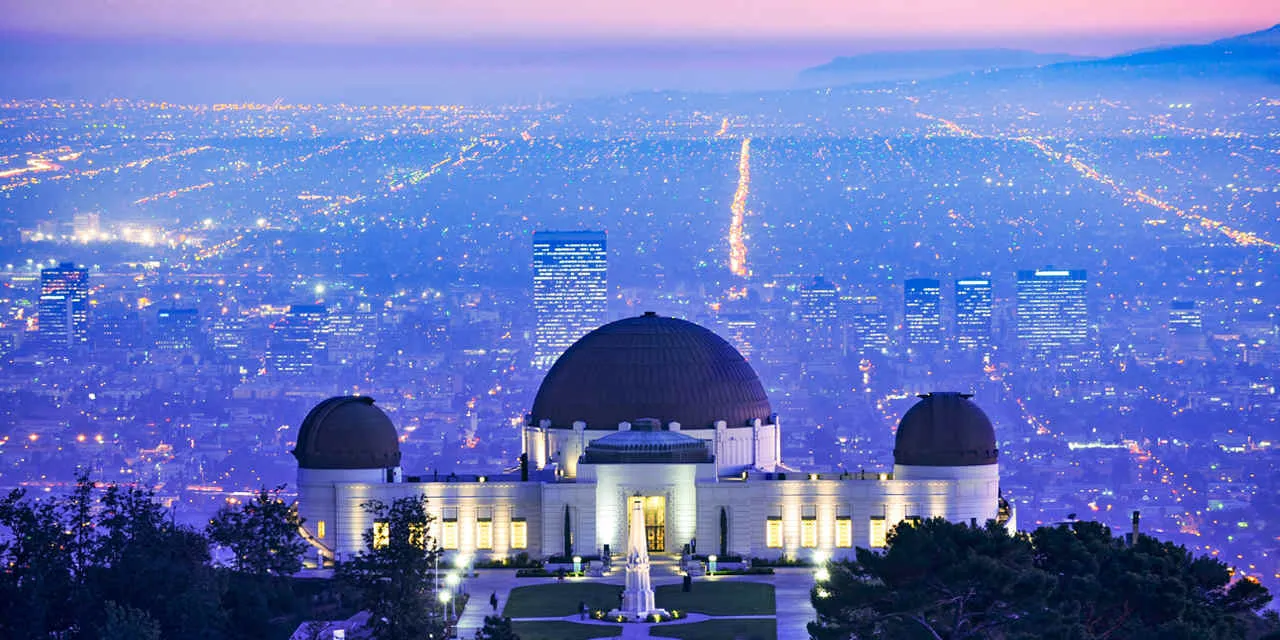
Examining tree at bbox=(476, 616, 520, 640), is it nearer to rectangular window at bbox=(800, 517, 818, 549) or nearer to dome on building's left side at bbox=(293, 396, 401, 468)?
rectangular window at bbox=(800, 517, 818, 549)

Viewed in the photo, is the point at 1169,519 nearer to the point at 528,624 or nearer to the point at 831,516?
the point at 831,516

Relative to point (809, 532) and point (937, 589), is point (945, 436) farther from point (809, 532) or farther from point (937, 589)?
point (937, 589)

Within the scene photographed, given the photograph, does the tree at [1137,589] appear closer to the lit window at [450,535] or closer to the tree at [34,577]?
the lit window at [450,535]

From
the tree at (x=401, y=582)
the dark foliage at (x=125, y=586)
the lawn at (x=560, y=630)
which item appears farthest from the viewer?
the lawn at (x=560, y=630)

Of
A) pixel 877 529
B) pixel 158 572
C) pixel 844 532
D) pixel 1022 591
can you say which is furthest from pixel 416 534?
pixel 1022 591

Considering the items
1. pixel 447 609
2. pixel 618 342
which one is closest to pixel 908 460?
pixel 618 342

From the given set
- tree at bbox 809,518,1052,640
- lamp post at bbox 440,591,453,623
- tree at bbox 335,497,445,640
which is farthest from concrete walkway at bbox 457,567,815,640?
tree at bbox 809,518,1052,640

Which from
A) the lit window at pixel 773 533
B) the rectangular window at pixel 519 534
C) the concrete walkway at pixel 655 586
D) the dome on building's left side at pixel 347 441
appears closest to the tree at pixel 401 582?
the concrete walkway at pixel 655 586
